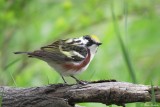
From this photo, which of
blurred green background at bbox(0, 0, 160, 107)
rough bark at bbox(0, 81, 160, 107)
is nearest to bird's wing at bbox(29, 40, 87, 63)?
rough bark at bbox(0, 81, 160, 107)

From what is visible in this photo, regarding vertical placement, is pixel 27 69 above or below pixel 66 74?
above

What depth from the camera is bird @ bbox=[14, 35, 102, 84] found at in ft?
14.6

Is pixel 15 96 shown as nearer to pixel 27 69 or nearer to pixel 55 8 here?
pixel 27 69

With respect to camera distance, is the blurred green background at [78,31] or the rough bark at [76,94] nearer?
the rough bark at [76,94]

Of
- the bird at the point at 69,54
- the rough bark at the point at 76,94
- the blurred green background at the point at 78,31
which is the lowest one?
the rough bark at the point at 76,94

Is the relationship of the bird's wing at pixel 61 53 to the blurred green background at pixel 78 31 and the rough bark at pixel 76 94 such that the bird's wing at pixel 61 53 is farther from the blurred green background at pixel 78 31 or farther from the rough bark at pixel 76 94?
the blurred green background at pixel 78 31

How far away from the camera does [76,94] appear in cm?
409

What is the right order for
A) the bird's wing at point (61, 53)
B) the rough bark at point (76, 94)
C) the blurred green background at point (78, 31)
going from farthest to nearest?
1. the blurred green background at point (78, 31)
2. the bird's wing at point (61, 53)
3. the rough bark at point (76, 94)

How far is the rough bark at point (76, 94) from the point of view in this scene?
3.88m

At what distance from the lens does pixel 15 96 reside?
421 centimetres

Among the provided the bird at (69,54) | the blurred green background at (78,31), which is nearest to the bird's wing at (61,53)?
the bird at (69,54)

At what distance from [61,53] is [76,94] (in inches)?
20.1

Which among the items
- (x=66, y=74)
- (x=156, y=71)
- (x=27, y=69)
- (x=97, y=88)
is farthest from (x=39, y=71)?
(x=97, y=88)

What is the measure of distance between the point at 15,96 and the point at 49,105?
0.25 m
